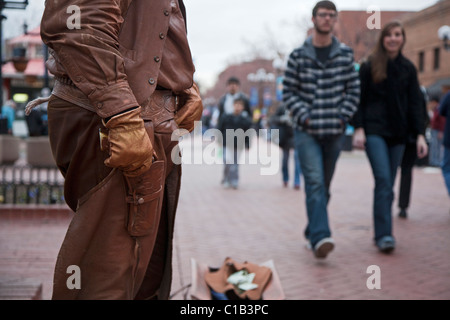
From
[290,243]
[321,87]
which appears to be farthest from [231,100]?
[321,87]

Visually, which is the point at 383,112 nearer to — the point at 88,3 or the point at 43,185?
the point at 88,3

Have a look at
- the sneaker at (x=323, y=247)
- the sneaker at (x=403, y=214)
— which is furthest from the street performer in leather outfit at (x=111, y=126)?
the sneaker at (x=403, y=214)

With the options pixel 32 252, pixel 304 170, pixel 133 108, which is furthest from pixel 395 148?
pixel 133 108

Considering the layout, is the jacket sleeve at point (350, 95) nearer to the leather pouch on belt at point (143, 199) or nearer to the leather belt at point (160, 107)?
the leather belt at point (160, 107)

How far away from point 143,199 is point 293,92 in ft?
11.0

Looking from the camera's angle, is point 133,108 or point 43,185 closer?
point 133,108

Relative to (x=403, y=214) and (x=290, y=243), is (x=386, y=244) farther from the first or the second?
(x=403, y=214)

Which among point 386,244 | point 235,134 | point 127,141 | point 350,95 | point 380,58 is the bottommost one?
point 386,244

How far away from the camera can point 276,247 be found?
225 inches

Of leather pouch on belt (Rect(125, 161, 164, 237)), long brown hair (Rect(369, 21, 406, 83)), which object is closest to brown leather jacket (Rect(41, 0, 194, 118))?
leather pouch on belt (Rect(125, 161, 164, 237))

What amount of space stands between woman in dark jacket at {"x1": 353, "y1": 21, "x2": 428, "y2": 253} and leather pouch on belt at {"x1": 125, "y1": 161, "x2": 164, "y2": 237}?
3618mm

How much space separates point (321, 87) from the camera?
5270 mm

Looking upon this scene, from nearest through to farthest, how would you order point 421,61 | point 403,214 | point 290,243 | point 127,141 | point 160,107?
point 127,141
point 160,107
point 290,243
point 403,214
point 421,61

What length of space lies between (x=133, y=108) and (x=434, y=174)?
508 inches
